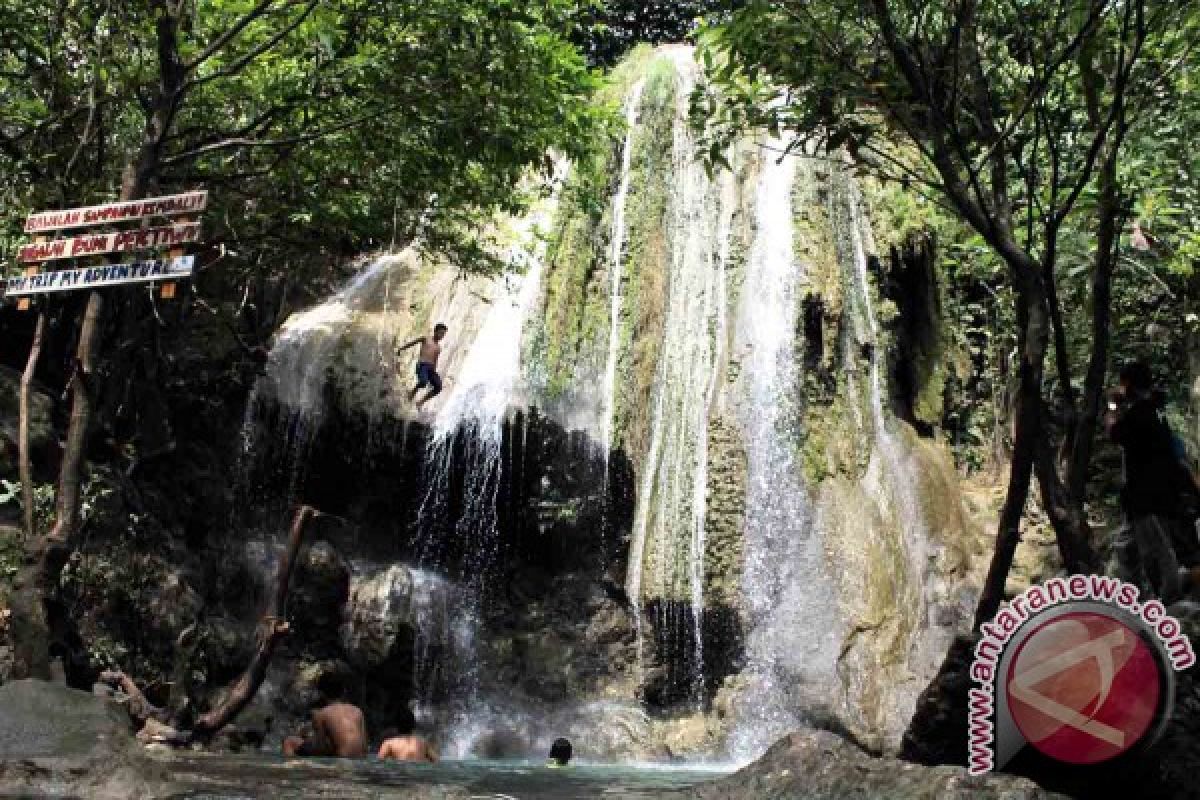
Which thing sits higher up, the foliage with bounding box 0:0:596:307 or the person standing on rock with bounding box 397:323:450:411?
the foliage with bounding box 0:0:596:307

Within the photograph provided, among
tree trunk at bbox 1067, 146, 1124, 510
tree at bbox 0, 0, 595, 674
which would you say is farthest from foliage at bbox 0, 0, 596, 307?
tree trunk at bbox 1067, 146, 1124, 510

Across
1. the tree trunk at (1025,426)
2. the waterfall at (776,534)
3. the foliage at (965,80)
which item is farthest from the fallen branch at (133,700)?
the tree trunk at (1025,426)

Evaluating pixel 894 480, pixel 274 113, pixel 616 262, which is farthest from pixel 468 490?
pixel 274 113

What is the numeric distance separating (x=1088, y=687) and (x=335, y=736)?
6406 millimetres

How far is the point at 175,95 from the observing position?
714 centimetres

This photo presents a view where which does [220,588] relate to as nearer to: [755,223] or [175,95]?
[175,95]

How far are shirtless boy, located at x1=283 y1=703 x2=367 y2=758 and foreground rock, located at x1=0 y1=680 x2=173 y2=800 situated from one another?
11.2ft

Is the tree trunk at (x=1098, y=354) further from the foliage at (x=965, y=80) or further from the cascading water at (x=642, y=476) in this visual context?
the cascading water at (x=642, y=476)

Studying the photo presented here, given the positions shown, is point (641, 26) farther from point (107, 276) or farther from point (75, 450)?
point (75, 450)

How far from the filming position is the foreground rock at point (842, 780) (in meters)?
4.06

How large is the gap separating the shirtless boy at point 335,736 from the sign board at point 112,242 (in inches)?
168

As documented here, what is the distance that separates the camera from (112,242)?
6.60m

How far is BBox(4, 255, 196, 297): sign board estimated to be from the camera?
6.40 m

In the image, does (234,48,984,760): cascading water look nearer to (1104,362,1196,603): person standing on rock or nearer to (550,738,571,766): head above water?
(550,738,571,766): head above water
